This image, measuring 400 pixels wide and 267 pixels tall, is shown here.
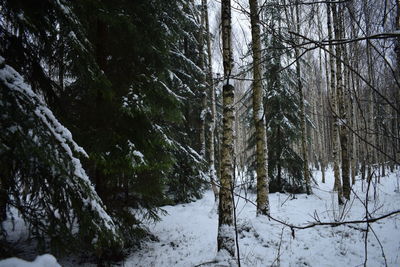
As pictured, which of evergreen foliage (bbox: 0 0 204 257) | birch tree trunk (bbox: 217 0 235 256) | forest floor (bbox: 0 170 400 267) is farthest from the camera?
forest floor (bbox: 0 170 400 267)

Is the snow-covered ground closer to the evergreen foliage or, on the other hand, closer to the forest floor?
the forest floor

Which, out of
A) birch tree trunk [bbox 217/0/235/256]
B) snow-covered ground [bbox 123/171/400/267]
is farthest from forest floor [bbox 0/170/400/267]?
birch tree trunk [bbox 217/0/235/256]

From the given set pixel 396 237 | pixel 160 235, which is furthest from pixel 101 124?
pixel 396 237

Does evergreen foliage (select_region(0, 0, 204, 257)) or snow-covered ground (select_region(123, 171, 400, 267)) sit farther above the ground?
evergreen foliage (select_region(0, 0, 204, 257))

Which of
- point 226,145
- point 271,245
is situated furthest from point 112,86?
point 271,245

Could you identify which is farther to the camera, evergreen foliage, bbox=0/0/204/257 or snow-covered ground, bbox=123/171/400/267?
snow-covered ground, bbox=123/171/400/267

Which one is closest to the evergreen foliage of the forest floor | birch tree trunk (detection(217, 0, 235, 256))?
the forest floor

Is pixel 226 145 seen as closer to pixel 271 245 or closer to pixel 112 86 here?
pixel 271 245

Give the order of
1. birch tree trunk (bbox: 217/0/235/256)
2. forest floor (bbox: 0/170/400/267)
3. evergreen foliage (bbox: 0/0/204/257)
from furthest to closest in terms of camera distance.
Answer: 1. forest floor (bbox: 0/170/400/267)
2. birch tree trunk (bbox: 217/0/235/256)
3. evergreen foliage (bbox: 0/0/204/257)

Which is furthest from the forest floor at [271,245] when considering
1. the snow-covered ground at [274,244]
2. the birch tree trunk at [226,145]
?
the birch tree trunk at [226,145]

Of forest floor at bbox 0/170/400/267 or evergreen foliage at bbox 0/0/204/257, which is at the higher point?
evergreen foliage at bbox 0/0/204/257

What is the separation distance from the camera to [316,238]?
561 centimetres

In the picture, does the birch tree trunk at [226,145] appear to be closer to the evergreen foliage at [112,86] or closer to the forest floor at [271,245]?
the forest floor at [271,245]

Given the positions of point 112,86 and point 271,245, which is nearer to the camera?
point 112,86
